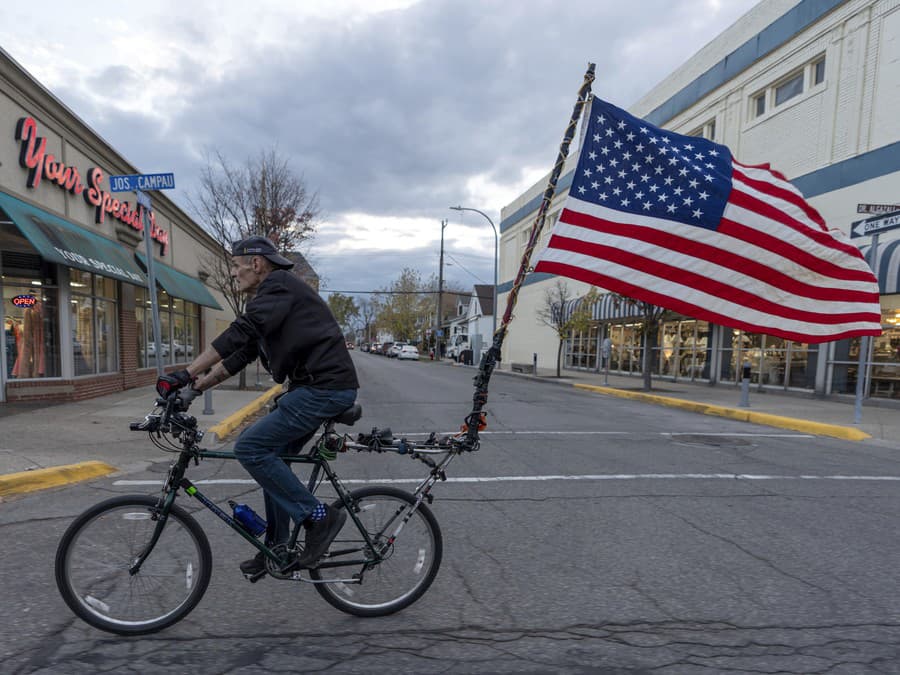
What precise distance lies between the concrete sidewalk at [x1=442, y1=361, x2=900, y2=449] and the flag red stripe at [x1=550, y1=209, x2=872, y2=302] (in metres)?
5.64

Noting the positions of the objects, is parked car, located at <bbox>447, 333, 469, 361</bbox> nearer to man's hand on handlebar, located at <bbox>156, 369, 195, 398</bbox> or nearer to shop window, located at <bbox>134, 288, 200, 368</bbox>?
shop window, located at <bbox>134, 288, 200, 368</bbox>

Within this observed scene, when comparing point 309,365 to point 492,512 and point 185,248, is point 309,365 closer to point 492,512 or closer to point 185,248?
point 492,512

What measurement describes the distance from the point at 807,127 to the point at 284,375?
1772 centimetres

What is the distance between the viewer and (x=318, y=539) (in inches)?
113

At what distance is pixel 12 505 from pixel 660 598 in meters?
5.34

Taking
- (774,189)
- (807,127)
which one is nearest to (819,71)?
(807,127)

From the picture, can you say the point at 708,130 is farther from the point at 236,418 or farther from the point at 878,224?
the point at 236,418

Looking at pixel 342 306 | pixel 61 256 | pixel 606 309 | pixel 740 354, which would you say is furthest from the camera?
pixel 342 306

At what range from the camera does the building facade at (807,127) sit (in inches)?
518

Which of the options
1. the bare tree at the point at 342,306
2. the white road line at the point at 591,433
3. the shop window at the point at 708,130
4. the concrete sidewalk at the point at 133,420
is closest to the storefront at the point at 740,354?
the concrete sidewalk at the point at 133,420

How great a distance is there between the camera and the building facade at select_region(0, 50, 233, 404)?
9.34 meters

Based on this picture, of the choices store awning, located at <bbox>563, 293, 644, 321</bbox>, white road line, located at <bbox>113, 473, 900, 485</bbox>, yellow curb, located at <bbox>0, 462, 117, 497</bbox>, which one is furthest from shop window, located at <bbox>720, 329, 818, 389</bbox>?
yellow curb, located at <bbox>0, 462, 117, 497</bbox>

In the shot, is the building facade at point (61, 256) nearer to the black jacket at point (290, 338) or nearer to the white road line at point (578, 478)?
the white road line at point (578, 478)

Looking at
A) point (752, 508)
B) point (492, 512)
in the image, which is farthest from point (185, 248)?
point (752, 508)
